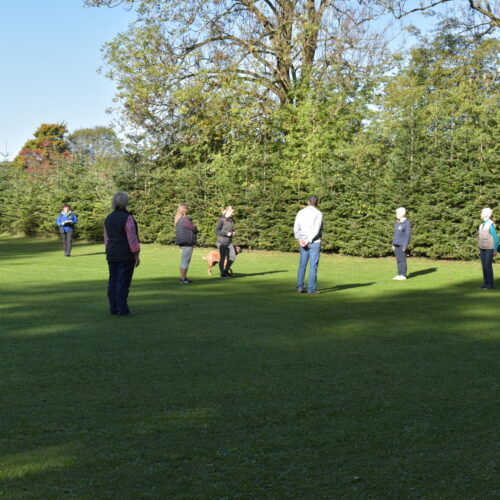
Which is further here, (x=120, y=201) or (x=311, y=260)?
(x=311, y=260)

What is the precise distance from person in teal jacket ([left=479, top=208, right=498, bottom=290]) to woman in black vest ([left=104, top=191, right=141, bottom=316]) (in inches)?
308

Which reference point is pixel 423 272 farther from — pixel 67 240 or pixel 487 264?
pixel 67 240

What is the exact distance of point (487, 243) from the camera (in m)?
15.3

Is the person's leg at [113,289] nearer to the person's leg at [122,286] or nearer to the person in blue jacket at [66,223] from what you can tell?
the person's leg at [122,286]

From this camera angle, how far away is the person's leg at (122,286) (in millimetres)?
11172

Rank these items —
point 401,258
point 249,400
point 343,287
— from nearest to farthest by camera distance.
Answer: point 249,400 < point 343,287 < point 401,258

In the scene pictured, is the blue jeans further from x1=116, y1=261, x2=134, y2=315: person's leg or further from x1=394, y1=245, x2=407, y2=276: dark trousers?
x1=116, y1=261, x2=134, y2=315: person's leg

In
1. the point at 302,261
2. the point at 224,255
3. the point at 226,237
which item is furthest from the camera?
the point at 224,255

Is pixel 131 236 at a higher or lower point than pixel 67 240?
lower

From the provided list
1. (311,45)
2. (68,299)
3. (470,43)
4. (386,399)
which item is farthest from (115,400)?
(470,43)

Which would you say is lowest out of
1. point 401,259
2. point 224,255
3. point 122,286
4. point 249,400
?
point 249,400

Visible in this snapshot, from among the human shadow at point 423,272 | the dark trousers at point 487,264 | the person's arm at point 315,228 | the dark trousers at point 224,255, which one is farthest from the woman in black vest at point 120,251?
the human shadow at point 423,272

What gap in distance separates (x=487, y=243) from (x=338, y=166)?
11.6m

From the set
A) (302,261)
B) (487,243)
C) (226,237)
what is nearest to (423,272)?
(487,243)
